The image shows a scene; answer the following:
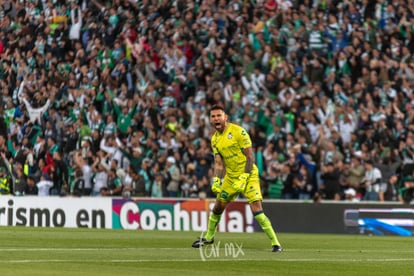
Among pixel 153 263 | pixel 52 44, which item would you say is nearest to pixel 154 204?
pixel 52 44

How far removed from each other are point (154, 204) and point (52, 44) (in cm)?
899

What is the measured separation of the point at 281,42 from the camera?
34219 millimetres

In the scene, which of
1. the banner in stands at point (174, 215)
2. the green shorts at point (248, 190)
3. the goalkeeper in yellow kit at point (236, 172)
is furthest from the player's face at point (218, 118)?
the banner in stands at point (174, 215)

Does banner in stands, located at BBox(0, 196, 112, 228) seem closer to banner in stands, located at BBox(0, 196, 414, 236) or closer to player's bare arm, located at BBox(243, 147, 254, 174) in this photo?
banner in stands, located at BBox(0, 196, 414, 236)

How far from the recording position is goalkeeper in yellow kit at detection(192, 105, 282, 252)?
1969 centimetres

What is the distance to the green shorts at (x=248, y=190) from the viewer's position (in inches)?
780

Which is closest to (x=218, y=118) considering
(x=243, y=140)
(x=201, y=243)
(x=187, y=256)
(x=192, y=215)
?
(x=243, y=140)

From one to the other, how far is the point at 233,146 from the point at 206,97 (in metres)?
14.2

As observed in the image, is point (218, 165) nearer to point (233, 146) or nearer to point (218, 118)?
point (233, 146)

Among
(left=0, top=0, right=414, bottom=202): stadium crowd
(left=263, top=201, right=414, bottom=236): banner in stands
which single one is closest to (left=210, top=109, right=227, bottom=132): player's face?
(left=0, top=0, right=414, bottom=202): stadium crowd

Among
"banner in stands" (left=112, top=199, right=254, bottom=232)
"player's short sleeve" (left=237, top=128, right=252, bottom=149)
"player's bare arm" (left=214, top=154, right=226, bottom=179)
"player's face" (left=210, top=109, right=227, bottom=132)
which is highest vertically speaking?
"player's face" (left=210, top=109, right=227, bottom=132)

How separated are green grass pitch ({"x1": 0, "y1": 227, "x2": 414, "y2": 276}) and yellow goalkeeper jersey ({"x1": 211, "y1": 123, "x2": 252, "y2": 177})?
4.75 feet

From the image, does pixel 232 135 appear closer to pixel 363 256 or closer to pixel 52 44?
pixel 363 256

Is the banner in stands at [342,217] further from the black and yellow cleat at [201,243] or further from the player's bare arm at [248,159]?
the player's bare arm at [248,159]
